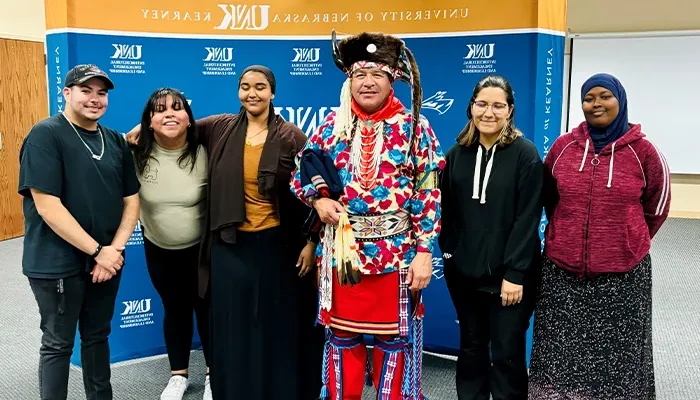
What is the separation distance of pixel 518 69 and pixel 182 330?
195 cm

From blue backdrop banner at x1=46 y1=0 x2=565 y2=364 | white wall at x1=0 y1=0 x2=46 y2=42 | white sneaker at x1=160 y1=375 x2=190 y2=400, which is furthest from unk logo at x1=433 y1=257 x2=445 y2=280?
white wall at x1=0 y1=0 x2=46 y2=42

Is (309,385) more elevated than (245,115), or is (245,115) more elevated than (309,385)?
(245,115)

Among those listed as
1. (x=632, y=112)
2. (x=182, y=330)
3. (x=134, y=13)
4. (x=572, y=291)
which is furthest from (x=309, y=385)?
(x=632, y=112)

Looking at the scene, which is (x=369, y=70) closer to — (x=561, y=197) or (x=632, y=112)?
(x=561, y=197)

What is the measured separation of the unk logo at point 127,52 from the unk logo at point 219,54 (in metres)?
0.32

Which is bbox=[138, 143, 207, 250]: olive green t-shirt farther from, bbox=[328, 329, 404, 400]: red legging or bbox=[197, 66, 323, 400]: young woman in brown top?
bbox=[328, 329, 404, 400]: red legging

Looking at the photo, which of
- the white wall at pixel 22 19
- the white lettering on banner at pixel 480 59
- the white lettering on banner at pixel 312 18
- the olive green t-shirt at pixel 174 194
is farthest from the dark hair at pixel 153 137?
the white wall at pixel 22 19

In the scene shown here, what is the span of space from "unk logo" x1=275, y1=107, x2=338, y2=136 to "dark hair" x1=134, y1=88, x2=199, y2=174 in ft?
2.46

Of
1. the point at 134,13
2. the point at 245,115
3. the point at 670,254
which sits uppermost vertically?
the point at 134,13

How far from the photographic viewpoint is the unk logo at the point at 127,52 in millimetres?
2838

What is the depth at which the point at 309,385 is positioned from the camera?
2.40 metres

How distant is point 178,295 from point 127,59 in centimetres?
120

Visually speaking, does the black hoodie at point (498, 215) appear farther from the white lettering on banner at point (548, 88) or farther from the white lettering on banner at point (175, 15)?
the white lettering on banner at point (175, 15)

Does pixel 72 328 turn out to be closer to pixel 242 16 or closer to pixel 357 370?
pixel 357 370
